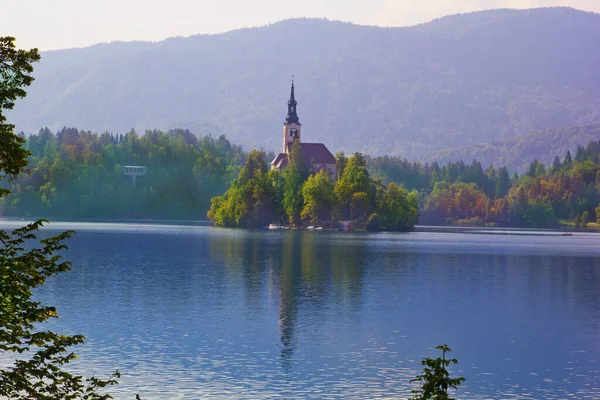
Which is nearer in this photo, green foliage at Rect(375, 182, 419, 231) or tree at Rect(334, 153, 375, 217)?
tree at Rect(334, 153, 375, 217)

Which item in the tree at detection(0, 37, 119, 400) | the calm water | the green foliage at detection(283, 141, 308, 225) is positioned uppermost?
the green foliage at detection(283, 141, 308, 225)

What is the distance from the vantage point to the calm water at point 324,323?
36.5 metres

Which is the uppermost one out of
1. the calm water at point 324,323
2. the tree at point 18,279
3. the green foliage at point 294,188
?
the green foliage at point 294,188

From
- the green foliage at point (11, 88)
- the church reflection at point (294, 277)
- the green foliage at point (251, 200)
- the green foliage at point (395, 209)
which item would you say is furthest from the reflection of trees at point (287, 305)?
A: the green foliage at point (251, 200)

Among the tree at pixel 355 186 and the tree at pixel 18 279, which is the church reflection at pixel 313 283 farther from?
the tree at pixel 355 186

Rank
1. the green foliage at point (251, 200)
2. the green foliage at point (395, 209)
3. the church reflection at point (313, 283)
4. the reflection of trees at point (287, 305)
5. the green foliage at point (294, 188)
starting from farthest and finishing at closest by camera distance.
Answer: the green foliage at point (251, 200)
the green foliage at point (294, 188)
the green foliage at point (395, 209)
the church reflection at point (313, 283)
the reflection of trees at point (287, 305)

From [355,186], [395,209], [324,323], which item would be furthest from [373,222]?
[324,323]

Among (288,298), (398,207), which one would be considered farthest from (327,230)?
(288,298)

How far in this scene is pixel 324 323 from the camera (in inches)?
2014

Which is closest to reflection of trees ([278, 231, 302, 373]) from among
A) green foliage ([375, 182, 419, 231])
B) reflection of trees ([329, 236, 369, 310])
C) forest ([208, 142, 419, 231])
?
reflection of trees ([329, 236, 369, 310])

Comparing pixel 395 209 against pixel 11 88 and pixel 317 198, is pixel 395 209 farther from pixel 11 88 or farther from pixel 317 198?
pixel 11 88

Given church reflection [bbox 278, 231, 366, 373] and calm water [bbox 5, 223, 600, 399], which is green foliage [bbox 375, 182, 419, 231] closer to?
church reflection [bbox 278, 231, 366, 373]

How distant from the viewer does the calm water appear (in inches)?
1437

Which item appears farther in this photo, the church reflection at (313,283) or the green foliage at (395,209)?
the green foliage at (395,209)
